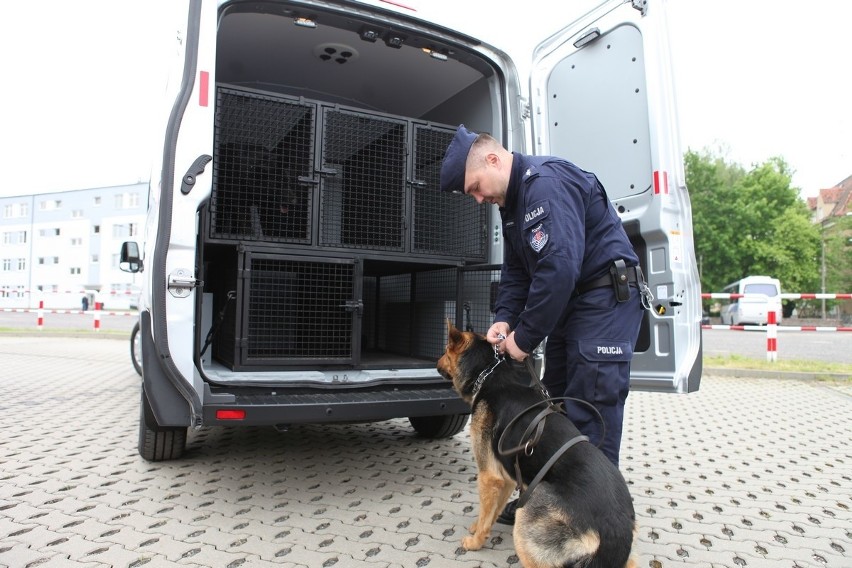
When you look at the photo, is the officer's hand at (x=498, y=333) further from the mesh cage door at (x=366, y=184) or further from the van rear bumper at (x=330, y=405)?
the mesh cage door at (x=366, y=184)

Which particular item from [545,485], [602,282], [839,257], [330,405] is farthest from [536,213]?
[839,257]

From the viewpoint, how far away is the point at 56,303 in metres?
46.7

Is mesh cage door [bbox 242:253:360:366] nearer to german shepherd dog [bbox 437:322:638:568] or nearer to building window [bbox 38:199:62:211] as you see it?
german shepherd dog [bbox 437:322:638:568]

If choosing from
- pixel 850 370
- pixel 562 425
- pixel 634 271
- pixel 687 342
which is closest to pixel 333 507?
pixel 562 425

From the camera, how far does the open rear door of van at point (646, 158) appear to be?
315 centimetres

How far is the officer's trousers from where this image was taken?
225 centimetres

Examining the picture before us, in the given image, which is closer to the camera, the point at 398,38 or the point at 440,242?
the point at 398,38

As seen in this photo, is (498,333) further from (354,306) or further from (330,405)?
(354,306)

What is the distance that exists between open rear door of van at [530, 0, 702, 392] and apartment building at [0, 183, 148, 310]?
48842 mm

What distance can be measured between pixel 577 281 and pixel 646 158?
135cm

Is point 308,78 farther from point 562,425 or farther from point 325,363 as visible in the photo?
point 562,425

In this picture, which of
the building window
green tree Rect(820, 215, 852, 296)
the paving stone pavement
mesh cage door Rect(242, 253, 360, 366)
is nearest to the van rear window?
green tree Rect(820, 215, 852, 296)

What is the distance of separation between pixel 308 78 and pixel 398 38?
4.62ft

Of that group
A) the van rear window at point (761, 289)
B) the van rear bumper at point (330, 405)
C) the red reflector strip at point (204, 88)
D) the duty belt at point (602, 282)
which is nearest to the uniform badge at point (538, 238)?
the duty belt at point (602, 282)
